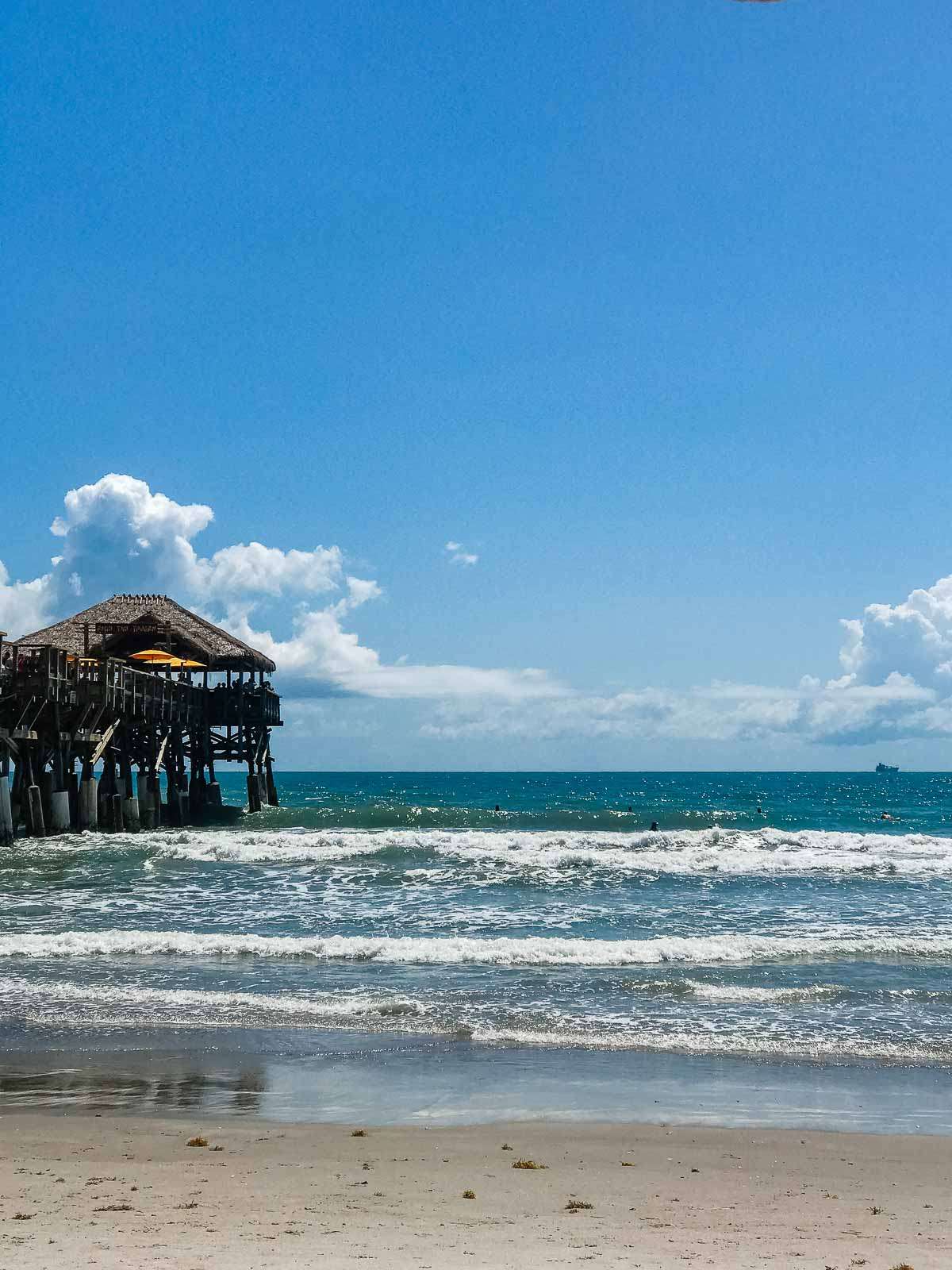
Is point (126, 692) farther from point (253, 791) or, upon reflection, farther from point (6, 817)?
point (253, 791)

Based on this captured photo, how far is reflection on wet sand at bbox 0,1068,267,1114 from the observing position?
942 cm

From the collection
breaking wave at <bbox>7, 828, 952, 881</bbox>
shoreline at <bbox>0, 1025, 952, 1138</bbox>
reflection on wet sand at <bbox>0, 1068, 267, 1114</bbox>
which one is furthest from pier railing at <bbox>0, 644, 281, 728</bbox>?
reflection on wet sand at <bbox>0, 1068, 267, 1114</bbox>

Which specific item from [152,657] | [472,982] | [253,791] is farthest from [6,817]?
[253,791]

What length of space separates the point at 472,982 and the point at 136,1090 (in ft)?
18.2

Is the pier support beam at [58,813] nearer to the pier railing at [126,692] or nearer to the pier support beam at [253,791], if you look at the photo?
the pier railing at [126,692]

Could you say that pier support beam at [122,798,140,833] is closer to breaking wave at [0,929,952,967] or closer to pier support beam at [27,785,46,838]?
pier support beam at [27,785,46,838]

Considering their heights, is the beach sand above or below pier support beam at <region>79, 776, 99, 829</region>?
below

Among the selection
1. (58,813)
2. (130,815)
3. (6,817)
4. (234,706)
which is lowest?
(130,815)

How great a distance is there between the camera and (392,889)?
24203 mm

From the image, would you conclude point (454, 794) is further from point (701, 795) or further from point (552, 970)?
point (552, 970)

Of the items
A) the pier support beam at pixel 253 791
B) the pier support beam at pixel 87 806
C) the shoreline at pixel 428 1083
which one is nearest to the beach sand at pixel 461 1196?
the shoreline at pixel 428 1083

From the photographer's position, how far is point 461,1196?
7.21 m

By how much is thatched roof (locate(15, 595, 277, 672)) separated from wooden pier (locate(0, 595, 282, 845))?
0.05m

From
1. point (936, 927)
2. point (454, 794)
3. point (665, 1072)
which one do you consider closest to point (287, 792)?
point (454, 794)
